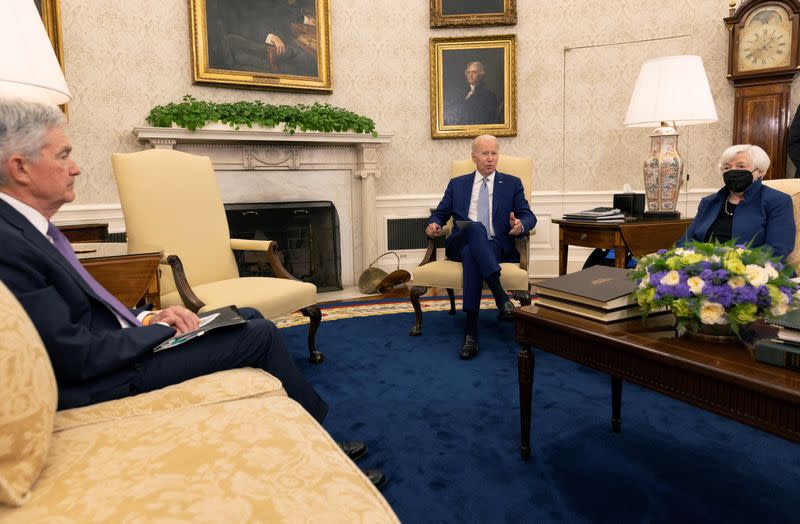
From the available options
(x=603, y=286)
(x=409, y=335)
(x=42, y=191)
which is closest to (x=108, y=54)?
(x=409, y=335)

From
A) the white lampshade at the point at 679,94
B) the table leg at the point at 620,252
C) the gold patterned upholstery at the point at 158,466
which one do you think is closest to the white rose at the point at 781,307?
the gold patterned upholstery at the point at 158,466

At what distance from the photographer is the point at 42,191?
4.88 feet

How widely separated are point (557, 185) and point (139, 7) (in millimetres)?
4393

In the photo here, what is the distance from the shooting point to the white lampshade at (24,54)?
6.28 feet

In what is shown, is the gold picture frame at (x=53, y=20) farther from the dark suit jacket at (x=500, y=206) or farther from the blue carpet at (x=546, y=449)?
the blue carpet at (x=546, y=449)

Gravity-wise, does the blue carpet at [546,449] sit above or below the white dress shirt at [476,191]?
below

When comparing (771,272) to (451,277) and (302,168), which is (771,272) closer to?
(451,277)

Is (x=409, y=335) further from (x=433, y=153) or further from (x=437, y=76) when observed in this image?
(x=437, y=76)

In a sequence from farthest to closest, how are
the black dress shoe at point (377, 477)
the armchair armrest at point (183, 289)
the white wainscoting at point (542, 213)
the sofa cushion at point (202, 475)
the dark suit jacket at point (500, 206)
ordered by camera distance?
1. the white wainscoting at point (542, 213)
2. the dark suit jacket at point (500, 206)
3. the armchair armrest at point (183, 289)
4. the black dress shoe at point (377, 477)
5. the sofa cushion at point (202, 475)

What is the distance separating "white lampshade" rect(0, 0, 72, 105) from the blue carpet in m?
1.77

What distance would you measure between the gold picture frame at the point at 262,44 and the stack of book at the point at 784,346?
15.6 ft

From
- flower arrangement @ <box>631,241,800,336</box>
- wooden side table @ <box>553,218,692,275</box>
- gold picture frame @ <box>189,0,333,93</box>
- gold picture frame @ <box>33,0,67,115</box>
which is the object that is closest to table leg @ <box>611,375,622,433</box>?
flower arrangement @ <box>631,241,800,336</box>

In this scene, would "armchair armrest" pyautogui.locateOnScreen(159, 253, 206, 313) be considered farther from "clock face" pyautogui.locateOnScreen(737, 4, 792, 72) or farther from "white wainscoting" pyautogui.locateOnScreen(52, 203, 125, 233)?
"clock face" pyautogui.locateOnScreen(737, 4, 792, 72)

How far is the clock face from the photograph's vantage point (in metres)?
5.09
